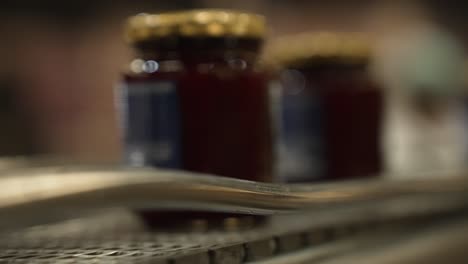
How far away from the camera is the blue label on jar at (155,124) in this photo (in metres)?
0.44

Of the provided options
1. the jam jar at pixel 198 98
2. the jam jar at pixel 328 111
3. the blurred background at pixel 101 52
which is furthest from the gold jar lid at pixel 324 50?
the blurred background at pixel 101 52

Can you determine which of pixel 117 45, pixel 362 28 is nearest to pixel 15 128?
pixel 117 45

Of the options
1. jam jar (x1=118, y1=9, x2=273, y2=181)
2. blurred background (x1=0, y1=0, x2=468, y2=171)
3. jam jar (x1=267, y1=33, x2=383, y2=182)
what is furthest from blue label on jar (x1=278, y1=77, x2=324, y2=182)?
blurred background (x1=0, y1=0, x2=468, y2=171)

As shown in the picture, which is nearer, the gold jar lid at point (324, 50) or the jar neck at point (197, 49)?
the jar neck at point (197, 49)

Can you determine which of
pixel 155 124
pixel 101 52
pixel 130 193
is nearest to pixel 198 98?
pixel 155 124

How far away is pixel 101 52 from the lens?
175cm

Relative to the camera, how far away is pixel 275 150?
485mm

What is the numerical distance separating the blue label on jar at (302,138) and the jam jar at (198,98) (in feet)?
0.61

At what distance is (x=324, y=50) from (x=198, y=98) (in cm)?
26

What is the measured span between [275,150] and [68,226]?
0.13m

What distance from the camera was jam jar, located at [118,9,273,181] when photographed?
44 centimetres

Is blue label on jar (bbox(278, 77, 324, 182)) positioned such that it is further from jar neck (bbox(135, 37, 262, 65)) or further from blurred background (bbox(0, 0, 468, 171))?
blurred background (bbox(0, 0, 468, 171))

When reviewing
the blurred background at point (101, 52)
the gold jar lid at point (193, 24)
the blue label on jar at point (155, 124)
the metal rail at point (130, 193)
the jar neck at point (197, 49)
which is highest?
the blurred background at point (101, 52)

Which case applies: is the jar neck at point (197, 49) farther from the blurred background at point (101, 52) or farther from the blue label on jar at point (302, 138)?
the blurred background at point (101, 52)
